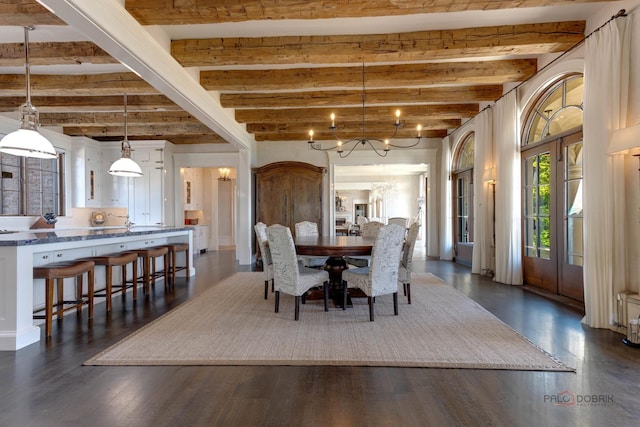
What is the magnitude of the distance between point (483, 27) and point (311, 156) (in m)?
4.92

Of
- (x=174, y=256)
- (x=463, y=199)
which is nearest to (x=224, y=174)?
(x=174, y=256)

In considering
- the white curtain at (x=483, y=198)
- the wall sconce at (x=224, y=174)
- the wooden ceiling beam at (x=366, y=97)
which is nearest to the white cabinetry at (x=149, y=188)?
the wall sconce at (x=224, y=174)

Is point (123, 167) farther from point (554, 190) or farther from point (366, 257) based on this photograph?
point (554, 190)

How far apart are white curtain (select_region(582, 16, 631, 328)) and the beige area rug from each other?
3.08ft

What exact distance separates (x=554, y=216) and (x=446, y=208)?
3.38 m

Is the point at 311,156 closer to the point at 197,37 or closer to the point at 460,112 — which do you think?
the point at 460,112

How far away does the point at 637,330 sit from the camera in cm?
→ 266

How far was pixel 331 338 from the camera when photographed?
2859 mm

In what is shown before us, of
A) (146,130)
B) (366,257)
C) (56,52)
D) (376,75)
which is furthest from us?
(146,130)

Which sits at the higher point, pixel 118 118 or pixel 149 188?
pixel 118 118

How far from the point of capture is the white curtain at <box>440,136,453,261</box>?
25.2ft

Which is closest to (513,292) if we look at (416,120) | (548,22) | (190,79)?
(548,22)

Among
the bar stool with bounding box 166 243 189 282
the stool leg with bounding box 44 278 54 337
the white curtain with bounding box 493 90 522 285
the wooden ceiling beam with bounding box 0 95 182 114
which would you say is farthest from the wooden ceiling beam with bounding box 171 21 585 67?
the bar stool with bounding box 166 243 189 282

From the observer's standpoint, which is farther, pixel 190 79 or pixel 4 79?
pixel 4 79
